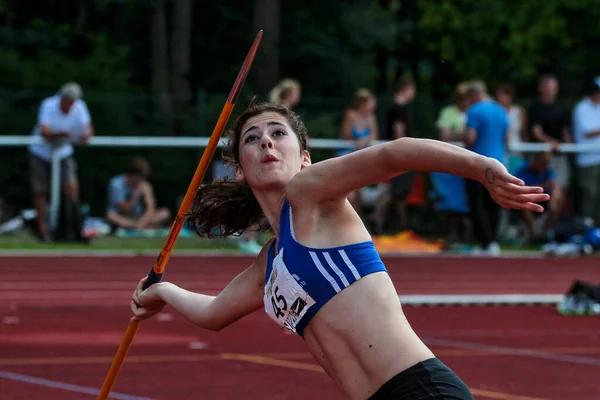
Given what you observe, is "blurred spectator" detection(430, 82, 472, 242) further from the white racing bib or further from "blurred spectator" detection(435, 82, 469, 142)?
the white racing bib

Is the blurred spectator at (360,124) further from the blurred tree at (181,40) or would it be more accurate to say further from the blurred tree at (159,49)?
the blurred tree at (181,40)

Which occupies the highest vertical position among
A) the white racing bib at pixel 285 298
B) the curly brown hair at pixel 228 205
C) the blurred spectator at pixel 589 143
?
the curly brown hair at pixel 228 205

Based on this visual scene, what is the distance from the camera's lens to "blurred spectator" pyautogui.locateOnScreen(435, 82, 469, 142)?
15.9 m

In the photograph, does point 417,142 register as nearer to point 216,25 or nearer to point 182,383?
point 182,383

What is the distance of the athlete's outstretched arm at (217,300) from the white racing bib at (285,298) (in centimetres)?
32

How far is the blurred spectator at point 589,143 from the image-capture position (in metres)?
15.8

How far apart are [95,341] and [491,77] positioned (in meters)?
23.7

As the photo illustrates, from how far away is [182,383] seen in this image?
717 centimetres

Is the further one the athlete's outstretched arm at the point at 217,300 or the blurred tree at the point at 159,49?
the blurred tree at the point at 159,49

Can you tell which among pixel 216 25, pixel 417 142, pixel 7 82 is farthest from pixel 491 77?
pixel 417 142

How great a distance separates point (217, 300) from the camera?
473 centimetres

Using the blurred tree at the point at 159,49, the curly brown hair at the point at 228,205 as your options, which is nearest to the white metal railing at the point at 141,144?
the curly brown hair at the point at 228,205

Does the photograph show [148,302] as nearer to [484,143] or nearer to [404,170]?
[404,170]

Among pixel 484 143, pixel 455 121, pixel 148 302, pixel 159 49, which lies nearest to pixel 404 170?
pixel 148 302
